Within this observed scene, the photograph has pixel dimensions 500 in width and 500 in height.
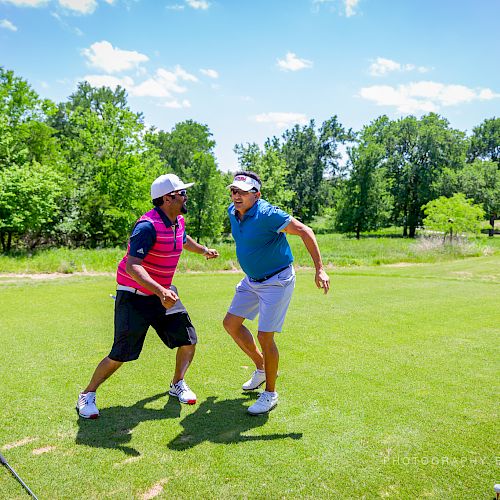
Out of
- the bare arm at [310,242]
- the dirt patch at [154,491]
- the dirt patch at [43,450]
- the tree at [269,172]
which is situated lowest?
the dirt patch at [43,450]

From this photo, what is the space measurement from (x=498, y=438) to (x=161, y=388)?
3.21 meters

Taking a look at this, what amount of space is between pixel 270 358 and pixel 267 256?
3.28 ft

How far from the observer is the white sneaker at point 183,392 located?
15.1ft

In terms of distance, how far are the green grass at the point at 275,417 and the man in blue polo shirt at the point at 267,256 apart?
0.48 m

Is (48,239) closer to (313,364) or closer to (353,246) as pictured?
(353,246)

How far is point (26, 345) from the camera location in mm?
6582

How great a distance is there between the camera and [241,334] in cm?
509

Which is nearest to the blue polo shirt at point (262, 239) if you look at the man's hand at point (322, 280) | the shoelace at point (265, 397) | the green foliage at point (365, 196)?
the man's hand at point (322, 280)

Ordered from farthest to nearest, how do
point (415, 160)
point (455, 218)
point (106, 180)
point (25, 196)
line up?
point (415, 160)
point (455, 218)
point (106, 180)
point (25, 196)

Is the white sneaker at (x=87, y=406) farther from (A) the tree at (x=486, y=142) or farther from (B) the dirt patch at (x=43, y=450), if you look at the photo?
(A) the tree at (x=486, y=142)

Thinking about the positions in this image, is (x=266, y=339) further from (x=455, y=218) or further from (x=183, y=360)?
(x=455, y=218)

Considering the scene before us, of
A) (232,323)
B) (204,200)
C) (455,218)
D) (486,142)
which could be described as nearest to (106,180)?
(204,200)

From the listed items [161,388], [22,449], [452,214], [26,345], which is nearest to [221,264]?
[26,345]

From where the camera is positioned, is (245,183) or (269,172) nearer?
(245,183)
